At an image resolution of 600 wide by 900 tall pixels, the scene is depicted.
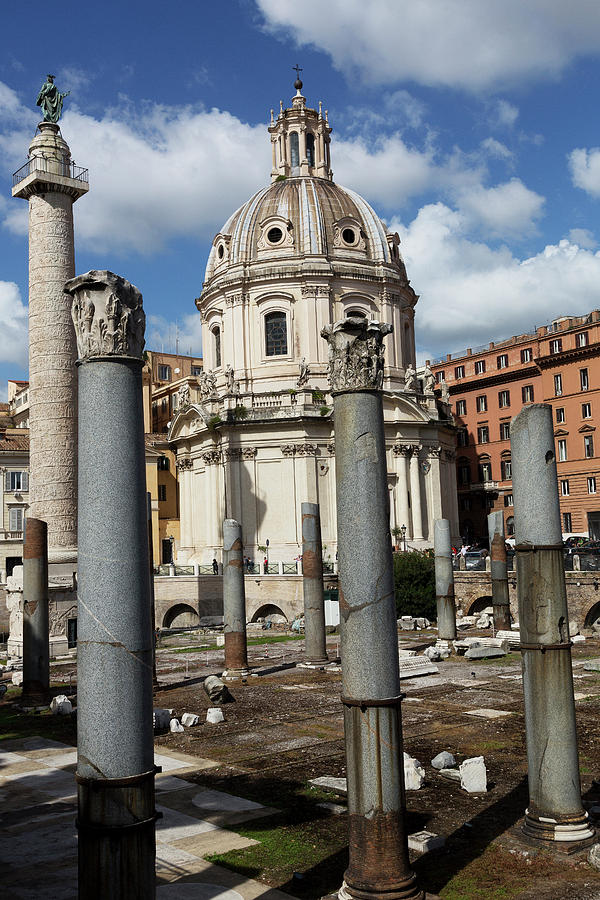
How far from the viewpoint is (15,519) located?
5084 cm

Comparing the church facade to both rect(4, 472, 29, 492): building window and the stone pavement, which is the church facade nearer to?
rect(4, 472, 29, 492): building window

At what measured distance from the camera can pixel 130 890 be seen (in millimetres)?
5820

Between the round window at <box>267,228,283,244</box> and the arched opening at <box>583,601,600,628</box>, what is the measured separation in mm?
28561

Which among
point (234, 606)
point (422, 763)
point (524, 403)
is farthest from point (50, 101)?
point (524, 403)

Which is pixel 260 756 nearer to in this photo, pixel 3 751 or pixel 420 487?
pixel 3 751

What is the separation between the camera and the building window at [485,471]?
2571 inches

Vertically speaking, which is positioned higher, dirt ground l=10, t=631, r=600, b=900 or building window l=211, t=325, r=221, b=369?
building window l=211, t=325, r=221, b=369

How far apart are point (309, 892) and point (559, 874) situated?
93.4 inches

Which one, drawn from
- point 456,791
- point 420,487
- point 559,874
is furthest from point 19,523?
point 559,874

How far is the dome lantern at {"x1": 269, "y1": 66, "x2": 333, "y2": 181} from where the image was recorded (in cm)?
5850

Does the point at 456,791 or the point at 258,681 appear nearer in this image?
the point at 456,791

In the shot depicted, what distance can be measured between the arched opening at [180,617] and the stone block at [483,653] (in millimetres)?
20701

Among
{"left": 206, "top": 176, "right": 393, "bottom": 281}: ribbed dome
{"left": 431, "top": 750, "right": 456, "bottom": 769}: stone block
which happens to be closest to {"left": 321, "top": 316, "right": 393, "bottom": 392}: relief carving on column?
{"left": 431, "top": 750, "right": 456, "bottom": 769}: stone block

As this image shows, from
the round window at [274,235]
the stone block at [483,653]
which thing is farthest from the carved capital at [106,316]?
the round window at [274,235]
